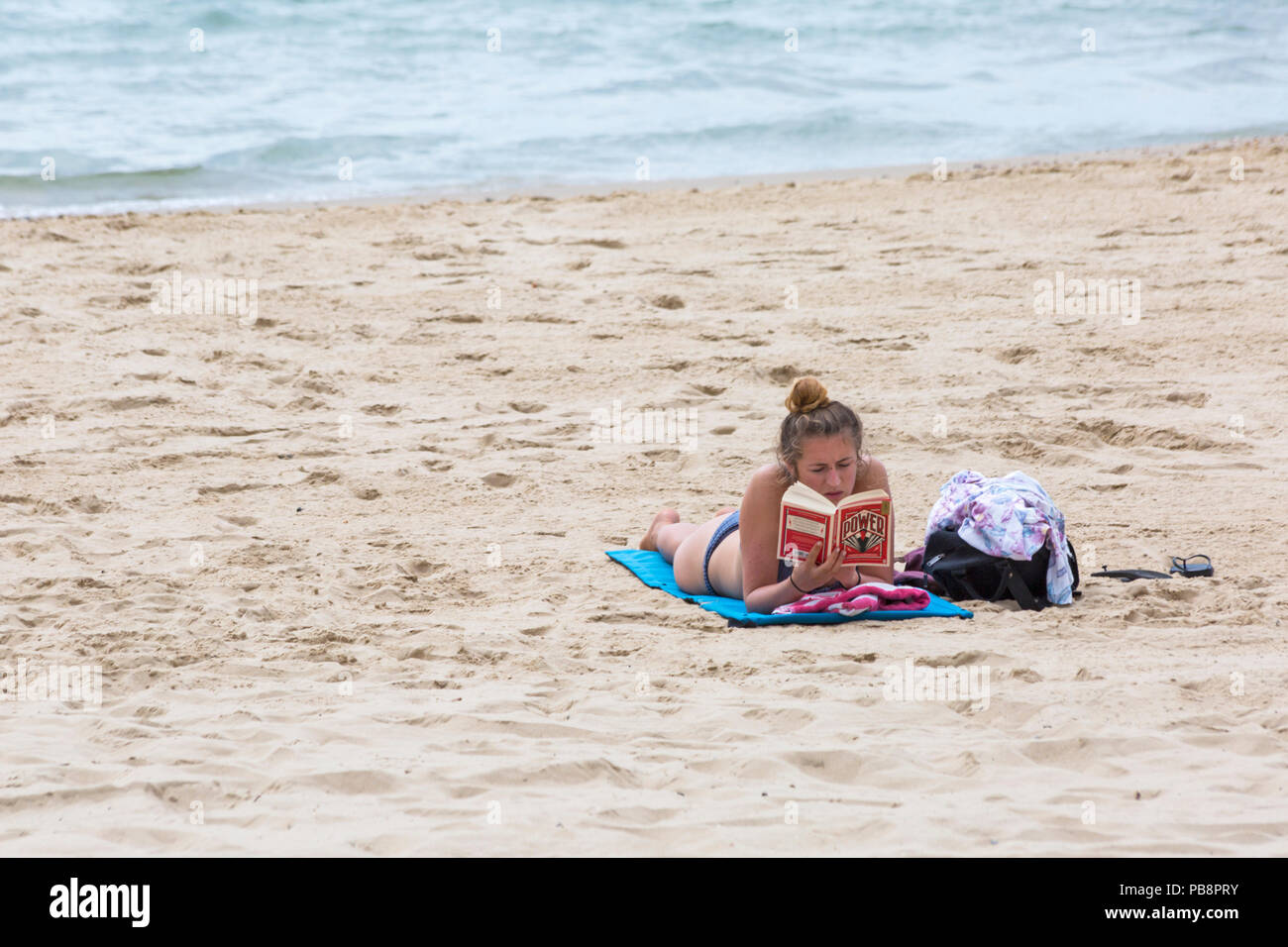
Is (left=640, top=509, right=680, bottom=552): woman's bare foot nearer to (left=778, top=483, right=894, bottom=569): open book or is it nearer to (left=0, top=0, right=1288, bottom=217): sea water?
(left=778, top=483, right=894, bottom=569): open book

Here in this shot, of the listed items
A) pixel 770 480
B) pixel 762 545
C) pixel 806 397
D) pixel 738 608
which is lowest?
pixel 738 608

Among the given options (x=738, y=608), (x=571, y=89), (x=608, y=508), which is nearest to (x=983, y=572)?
(x=738, y=608)

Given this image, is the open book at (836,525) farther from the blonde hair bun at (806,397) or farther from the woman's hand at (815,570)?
the blonde hair bun at (806,397)

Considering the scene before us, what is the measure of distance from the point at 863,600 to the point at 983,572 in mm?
452

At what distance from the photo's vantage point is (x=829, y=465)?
409 centimetres

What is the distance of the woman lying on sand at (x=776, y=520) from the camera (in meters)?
4.09

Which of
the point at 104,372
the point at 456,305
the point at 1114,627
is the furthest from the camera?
the point at 456,305

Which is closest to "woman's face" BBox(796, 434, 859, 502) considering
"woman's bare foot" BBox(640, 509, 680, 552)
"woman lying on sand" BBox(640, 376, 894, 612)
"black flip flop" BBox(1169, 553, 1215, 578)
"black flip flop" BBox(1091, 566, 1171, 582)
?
"woman lying on sand" BBox(640, 376, 894, 612)

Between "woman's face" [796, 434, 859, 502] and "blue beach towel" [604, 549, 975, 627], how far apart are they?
1.30ft

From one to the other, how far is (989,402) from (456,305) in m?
3.14

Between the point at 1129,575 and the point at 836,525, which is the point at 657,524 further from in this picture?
the point at 1129,575

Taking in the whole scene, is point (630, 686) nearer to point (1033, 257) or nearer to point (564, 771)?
point (564, 771)

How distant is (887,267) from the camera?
815 cm
